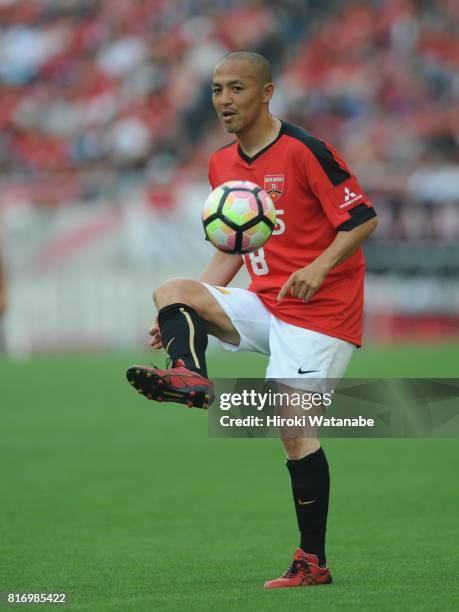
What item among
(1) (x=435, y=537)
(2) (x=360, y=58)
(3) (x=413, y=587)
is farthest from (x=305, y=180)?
(2) (x=360, y=58)

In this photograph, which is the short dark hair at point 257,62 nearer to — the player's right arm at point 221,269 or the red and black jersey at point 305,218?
the red and black jersey at point 305,218

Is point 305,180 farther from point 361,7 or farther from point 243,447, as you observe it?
point 361,7

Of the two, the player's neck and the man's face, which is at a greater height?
the man's face

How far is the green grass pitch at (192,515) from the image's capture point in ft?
17.2

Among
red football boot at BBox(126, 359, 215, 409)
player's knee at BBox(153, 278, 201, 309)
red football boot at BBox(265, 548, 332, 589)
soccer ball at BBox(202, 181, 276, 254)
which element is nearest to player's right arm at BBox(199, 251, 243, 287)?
player's knee at BBox(153, 278, 201, 309)

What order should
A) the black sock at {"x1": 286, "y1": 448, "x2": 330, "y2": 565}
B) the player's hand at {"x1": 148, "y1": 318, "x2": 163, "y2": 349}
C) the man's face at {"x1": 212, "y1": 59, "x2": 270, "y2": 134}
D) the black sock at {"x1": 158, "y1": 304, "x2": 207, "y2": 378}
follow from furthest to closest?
the player's hand at {"x1": 148, "y1": 318, "x2": 163, "y2": 349} → the black sock at {"x1": 286, "y1": 448, "x2": 330, "y2": 565} → the man's face at {"x1": 212, "y1": 59, "x2": 270, "y2": 134} → the black sock at {"x1": 158, "y1": 304, "x2": 207, "y2": 378}

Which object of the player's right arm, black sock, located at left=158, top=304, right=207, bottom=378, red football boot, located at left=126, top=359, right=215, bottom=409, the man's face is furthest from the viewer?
the player's right arm

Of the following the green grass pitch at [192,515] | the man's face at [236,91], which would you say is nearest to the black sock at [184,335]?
the man's face at [236,91]

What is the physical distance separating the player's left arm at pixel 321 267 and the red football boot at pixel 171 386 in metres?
0.60

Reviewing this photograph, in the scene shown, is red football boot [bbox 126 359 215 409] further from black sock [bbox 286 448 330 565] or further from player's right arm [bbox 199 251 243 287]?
player's right arm [bbox 199 251 243 287]

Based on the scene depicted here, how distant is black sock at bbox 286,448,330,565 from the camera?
5.57m

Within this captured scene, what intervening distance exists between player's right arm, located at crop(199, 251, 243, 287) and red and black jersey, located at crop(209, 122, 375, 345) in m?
0.19

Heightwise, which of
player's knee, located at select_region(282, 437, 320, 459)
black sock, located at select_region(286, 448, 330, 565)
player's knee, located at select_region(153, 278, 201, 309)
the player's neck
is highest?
the player's neck

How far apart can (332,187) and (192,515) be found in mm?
3024
